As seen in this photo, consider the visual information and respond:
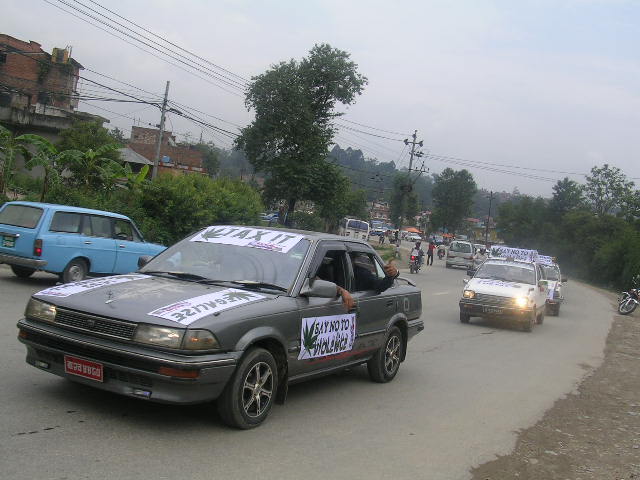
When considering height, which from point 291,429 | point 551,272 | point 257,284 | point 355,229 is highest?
point 355,229

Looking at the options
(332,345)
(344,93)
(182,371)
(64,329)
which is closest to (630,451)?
(332,345)

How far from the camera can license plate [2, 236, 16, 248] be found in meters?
12.6

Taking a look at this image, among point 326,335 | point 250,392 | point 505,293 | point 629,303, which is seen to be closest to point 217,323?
point 250,392

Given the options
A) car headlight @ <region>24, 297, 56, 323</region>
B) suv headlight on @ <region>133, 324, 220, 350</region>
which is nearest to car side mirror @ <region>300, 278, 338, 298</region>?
suv headlight on @ <region>133, 324, 220, 350</region>

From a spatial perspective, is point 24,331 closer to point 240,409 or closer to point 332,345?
point 240,409

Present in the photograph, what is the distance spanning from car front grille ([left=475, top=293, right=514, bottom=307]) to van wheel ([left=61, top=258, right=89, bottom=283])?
8.95 meters

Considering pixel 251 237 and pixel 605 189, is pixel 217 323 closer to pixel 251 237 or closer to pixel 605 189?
pixel 251 237

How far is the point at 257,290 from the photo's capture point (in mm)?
5973

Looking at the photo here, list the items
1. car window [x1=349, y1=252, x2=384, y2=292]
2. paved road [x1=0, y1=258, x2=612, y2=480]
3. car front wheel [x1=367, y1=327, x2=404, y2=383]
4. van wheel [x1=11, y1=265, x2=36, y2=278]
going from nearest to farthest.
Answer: paved road [x1=0, y1=258, x2=612, y2=480] < car window [x1=349, y1=252, x2=384, y2=292] < car front wheel [x1=367, y1=327, x2=404, y2=383] < van wheel [x1=11, y1=265, x2=36, y2=278]

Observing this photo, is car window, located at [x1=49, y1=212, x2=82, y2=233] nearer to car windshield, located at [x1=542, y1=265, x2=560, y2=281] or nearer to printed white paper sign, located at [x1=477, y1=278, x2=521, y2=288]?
printed white paper sign, located at [x1=477, y1=278, x2=521, y2=288]

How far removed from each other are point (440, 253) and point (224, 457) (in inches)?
2183

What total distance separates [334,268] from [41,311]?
9.79 ft

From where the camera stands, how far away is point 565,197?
103 metres

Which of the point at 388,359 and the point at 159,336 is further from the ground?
the point at 159,336
